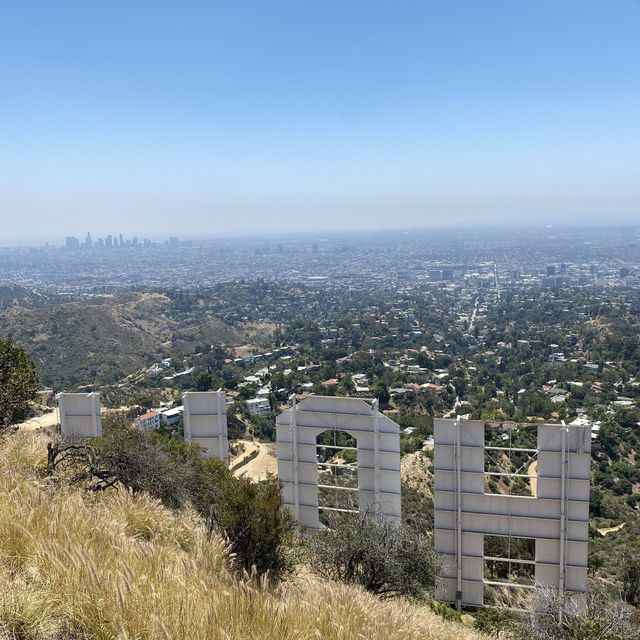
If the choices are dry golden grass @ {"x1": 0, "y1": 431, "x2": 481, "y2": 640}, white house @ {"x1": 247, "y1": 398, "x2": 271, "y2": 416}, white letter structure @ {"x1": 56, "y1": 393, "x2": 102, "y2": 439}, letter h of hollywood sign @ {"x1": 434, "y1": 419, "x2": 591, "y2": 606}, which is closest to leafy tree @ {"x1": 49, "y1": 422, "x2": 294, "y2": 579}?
dry golden grass @ {"x1": 0, "y1": 431, "x2": 481, "y2": 640}

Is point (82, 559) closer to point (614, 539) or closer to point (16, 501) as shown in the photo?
point (16, 501)

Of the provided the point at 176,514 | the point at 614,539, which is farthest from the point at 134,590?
the point at 614,539

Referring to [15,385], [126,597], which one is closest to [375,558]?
[126,597]

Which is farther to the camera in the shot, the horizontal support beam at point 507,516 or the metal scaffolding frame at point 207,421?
the metal scaffolding frame at point 207,421

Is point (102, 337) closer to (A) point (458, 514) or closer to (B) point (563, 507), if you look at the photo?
(A) point (458, 514)

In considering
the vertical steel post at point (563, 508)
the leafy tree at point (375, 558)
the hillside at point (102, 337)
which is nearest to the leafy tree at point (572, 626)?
the leafy tree at point (375, 558)

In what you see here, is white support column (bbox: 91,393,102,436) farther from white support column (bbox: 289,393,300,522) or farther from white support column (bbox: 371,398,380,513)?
white support column (bbox: 371,398,380,513)

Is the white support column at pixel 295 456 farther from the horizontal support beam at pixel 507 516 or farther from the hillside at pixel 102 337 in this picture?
the hillside at pixel 102 337
